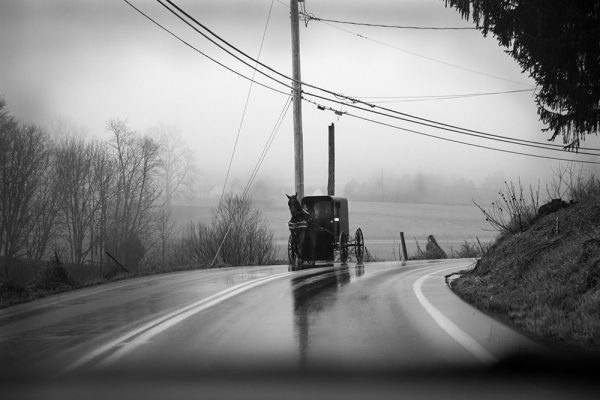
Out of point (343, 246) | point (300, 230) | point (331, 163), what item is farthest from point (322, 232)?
point (331, 163)

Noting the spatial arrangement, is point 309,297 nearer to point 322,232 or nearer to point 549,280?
point 549,280

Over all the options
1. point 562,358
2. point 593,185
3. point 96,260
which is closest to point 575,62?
point 593,185

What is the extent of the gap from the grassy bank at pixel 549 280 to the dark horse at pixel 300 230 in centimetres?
674

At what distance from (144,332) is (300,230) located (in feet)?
39.1

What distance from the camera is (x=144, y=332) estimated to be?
19.9 feet

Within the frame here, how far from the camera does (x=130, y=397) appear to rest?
12.7 feet

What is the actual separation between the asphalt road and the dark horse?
7867 millimetres

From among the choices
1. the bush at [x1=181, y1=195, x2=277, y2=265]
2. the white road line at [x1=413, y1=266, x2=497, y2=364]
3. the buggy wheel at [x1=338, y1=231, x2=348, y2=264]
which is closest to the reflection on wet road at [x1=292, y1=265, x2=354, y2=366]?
the white road line at [x1=413, y1=266, x2=497, y2=364]

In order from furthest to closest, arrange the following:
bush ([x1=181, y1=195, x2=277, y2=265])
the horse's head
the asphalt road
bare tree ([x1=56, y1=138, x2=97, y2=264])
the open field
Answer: the open field → bare tree ([x1=56, y1=138, x2=97, y2=264]) → bush ([x1=181, y1=195, x2=277, y2=265]) → the horse's head → the asphalt road

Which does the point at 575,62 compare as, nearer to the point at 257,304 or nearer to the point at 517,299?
the point at 517,299

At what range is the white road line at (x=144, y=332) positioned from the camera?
4871 millimetres

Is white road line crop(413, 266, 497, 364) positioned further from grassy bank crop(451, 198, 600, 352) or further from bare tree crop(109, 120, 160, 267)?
bare tree crop(109, 120, 160, 267)

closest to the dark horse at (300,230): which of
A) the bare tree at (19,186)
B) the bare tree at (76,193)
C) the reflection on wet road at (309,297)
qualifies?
the reflection on wet road at (309,297)

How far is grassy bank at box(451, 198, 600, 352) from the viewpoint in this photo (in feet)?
19.6
